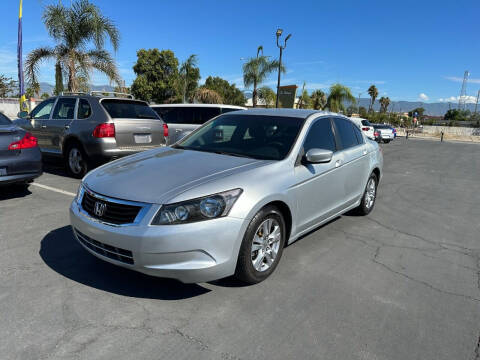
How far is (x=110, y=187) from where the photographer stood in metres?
3.03

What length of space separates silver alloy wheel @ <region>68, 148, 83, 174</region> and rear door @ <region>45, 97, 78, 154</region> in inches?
14.4

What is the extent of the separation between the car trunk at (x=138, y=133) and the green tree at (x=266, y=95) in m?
20.7

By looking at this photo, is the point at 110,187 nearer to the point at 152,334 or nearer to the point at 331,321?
the point at 152,334

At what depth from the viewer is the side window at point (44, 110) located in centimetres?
794

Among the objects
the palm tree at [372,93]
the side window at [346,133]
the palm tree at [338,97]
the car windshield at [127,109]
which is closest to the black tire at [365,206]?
the side window at [346,133]

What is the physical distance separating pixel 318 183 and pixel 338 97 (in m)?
36.6

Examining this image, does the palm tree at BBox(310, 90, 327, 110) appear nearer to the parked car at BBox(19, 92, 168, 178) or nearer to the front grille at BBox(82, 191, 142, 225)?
the parked car at BBox(19, 92, 168, 178)

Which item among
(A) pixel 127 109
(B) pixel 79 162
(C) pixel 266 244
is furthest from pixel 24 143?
(C) pixel 266 244

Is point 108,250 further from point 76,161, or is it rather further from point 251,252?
point 76,161

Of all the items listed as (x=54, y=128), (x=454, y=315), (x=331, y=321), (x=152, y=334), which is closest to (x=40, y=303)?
(x=152, y=334)

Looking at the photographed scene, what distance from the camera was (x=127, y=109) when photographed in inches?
289

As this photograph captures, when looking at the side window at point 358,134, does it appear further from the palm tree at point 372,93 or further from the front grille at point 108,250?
the palm tree at point 372,93

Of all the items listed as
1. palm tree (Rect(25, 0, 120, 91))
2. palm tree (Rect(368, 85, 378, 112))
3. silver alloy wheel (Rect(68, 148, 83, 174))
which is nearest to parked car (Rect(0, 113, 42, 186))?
silver alloy wheel (Rect(68, 148, 83, 174))

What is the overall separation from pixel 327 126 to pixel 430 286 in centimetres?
210
